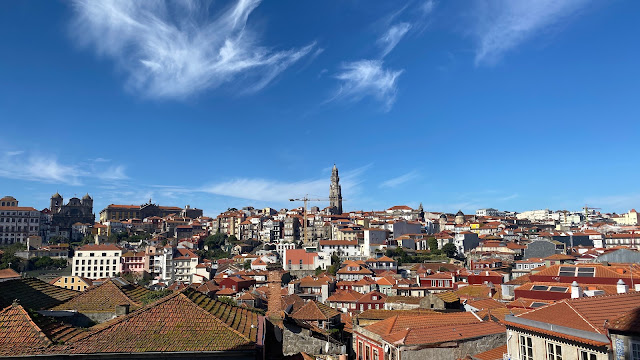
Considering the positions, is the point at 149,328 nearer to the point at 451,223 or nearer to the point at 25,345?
the point at 25,345

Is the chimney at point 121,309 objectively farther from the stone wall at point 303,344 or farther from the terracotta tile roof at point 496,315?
the terracotta tile roof at point 496,315

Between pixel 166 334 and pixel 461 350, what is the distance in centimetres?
1259

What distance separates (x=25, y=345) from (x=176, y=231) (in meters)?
125

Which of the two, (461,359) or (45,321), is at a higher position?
(45,321)

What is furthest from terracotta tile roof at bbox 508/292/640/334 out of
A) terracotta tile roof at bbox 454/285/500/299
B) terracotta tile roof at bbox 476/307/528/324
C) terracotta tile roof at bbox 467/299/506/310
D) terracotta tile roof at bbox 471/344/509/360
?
terracotta tile roof at bbox 454/285/500/299

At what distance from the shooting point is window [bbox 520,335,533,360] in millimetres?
14336

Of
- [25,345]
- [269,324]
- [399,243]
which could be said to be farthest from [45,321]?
[399,243]

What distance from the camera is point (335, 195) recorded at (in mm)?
168875

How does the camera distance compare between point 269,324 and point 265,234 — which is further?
point 265,234

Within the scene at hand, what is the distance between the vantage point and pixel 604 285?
94.3 feet

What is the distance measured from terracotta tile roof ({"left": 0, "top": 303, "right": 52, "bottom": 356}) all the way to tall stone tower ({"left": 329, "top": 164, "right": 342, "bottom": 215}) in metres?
155

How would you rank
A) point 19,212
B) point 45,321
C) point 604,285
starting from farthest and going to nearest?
point 19,212 → point 604,285 → point 45,321

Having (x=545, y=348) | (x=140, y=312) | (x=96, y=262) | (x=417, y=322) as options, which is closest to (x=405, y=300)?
(x=417, y=322)

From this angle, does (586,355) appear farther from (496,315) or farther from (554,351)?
(496,315)
